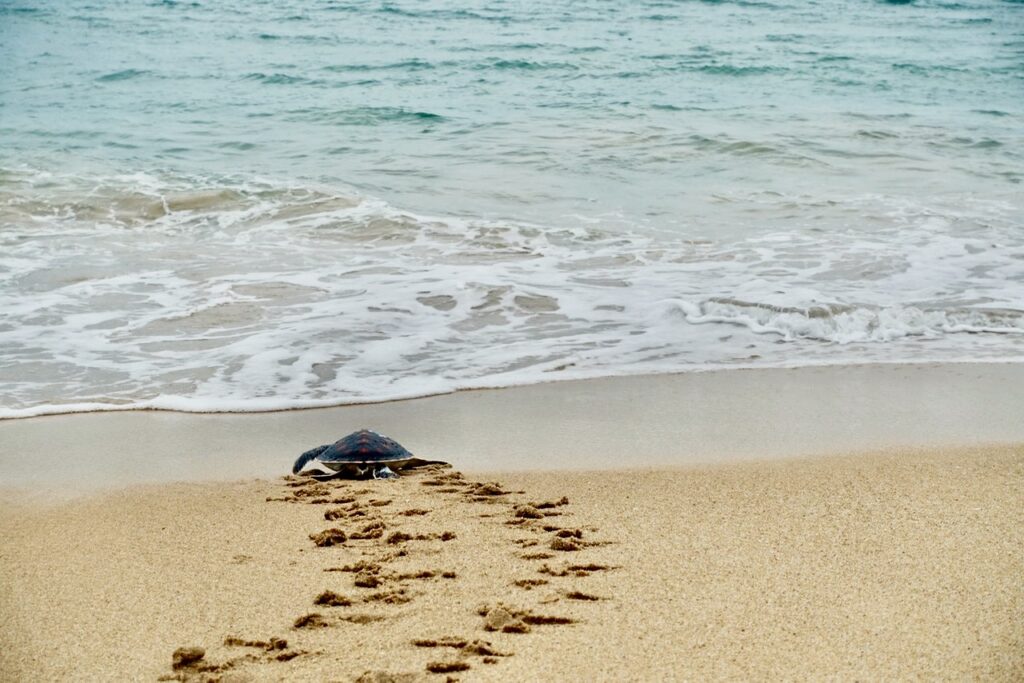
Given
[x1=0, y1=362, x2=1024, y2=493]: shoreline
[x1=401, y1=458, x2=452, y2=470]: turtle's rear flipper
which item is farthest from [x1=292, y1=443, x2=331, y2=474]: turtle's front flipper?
[x1=401, y1=458, x2=452, y2=470]: turtle's rear flipper

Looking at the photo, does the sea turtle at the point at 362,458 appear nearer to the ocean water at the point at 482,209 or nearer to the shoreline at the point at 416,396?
the shoreline at the point at 416,396

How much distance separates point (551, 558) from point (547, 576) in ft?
0.53

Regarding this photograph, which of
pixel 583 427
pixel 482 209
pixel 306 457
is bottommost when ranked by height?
pixel 583 427

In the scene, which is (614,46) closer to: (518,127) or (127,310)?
(518,127)

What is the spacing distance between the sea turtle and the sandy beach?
79 mm

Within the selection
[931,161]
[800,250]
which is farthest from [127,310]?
[931,161]

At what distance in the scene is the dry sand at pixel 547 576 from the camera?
8.81ft

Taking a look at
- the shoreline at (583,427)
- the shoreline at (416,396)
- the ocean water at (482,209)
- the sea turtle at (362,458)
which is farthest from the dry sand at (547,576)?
the ocean water at (482,209)

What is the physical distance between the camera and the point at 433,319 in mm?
6629

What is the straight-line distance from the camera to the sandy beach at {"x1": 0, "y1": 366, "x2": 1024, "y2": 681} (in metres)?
2.71

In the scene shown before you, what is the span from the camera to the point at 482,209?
974cm

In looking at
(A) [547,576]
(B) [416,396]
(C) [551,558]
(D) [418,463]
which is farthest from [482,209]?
(A) [547,576]

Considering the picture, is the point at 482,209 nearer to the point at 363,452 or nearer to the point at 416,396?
the point at 416,396

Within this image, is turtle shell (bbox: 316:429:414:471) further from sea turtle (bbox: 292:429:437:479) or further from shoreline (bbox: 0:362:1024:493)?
shoreline (bbox: 0:362:1024:493)
